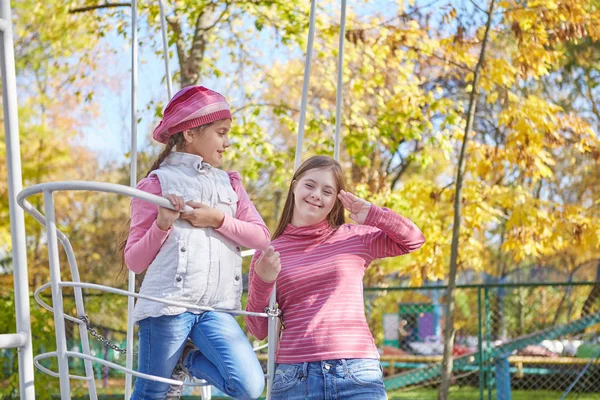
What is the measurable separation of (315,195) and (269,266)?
1.03 ft

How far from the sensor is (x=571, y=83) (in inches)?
585

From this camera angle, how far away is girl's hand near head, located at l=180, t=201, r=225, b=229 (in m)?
1.93

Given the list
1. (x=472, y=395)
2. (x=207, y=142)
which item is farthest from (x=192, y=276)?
(x=472, y=395)

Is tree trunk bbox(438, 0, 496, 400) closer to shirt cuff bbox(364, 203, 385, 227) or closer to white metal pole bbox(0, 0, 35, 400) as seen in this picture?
shirt cuff bbox(364, 203, 385, 227)

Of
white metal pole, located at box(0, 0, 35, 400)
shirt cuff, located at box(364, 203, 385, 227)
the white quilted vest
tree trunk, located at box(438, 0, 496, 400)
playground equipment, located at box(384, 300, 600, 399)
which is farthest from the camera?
playground equipment, located at box(384, 300, 600, 399)

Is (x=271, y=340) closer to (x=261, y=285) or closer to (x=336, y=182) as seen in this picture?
(x=261, y=285)

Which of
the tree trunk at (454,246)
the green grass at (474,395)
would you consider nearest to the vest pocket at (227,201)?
the tree trunk at (454,246)

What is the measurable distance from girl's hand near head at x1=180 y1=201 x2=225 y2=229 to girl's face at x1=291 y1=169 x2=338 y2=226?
39 centimetres

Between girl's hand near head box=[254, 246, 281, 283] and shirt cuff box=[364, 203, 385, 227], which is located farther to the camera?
shirt cuff box=[364, 203, 385, 227]

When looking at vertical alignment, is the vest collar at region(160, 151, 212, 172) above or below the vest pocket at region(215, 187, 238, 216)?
above

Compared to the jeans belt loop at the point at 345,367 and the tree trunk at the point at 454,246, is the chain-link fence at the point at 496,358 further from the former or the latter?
the jeans belt loop at the point at 345,367

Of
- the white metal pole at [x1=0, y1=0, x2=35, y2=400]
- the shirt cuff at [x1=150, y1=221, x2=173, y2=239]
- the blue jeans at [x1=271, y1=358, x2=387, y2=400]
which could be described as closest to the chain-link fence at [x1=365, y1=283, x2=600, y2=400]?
the blue jeans at [x1=271, y1=358, x2=387, y2=400]

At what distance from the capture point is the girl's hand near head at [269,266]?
6.89ft

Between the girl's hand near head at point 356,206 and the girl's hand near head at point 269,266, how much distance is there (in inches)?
9.6
